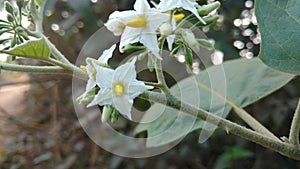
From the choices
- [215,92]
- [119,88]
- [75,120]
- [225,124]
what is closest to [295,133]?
[225,124]

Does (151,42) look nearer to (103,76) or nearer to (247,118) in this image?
(103,76)

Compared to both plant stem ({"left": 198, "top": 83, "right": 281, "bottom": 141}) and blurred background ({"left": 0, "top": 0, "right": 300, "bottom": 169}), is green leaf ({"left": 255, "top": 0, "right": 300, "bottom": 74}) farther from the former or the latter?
blurred background ({"left": 0, "top": 0, "right": 300, "bottom": 169})

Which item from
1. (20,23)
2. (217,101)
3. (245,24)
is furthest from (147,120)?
(245,24)

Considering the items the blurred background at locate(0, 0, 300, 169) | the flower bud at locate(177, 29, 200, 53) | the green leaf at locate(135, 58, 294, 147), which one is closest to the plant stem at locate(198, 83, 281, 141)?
the green leaf at locate(135, 58, 294, 147)

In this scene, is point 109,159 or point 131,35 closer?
point 131,35

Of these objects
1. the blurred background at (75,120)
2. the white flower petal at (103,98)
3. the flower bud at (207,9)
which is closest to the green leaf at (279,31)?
the flower bud at (207,9)

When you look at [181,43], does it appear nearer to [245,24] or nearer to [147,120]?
[147,120]
